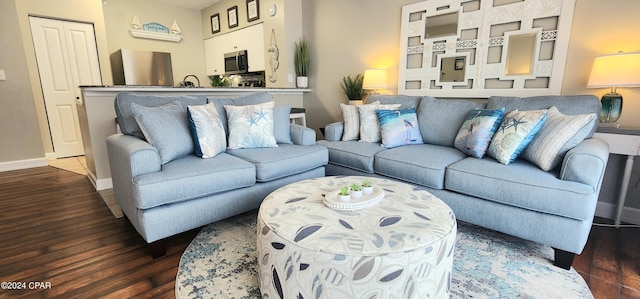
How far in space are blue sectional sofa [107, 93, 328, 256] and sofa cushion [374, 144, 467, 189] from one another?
21.3 inches

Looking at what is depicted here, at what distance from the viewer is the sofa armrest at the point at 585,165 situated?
59.3 inches

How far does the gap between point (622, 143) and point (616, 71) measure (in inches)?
18.9

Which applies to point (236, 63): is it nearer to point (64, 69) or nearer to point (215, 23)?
point (215, 23)

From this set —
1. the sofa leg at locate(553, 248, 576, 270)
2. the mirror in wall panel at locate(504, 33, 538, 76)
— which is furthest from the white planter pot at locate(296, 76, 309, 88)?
the sofa leg at locate(553, 248, 576, 270)

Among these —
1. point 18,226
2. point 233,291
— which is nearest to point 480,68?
point 233,291

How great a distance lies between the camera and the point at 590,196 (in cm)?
148

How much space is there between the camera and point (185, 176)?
67.4 inches

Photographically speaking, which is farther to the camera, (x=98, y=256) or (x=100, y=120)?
(x=100, y=120)

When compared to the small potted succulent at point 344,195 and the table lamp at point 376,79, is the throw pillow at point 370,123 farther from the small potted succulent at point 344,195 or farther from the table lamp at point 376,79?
the small potted succulent at point 344,195

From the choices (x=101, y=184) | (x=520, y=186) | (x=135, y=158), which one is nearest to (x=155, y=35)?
(x=101, y=184)

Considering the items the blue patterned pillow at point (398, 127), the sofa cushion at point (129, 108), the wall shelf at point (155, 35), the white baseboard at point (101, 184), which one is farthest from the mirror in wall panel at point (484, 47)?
the wall shelf at point (155, 35)

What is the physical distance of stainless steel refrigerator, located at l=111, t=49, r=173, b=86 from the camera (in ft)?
14.4

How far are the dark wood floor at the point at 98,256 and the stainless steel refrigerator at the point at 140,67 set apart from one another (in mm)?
2509

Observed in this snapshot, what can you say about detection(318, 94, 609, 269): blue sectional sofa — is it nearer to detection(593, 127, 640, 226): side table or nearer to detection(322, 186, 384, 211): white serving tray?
detection(593, 127, 640, 226): side table
